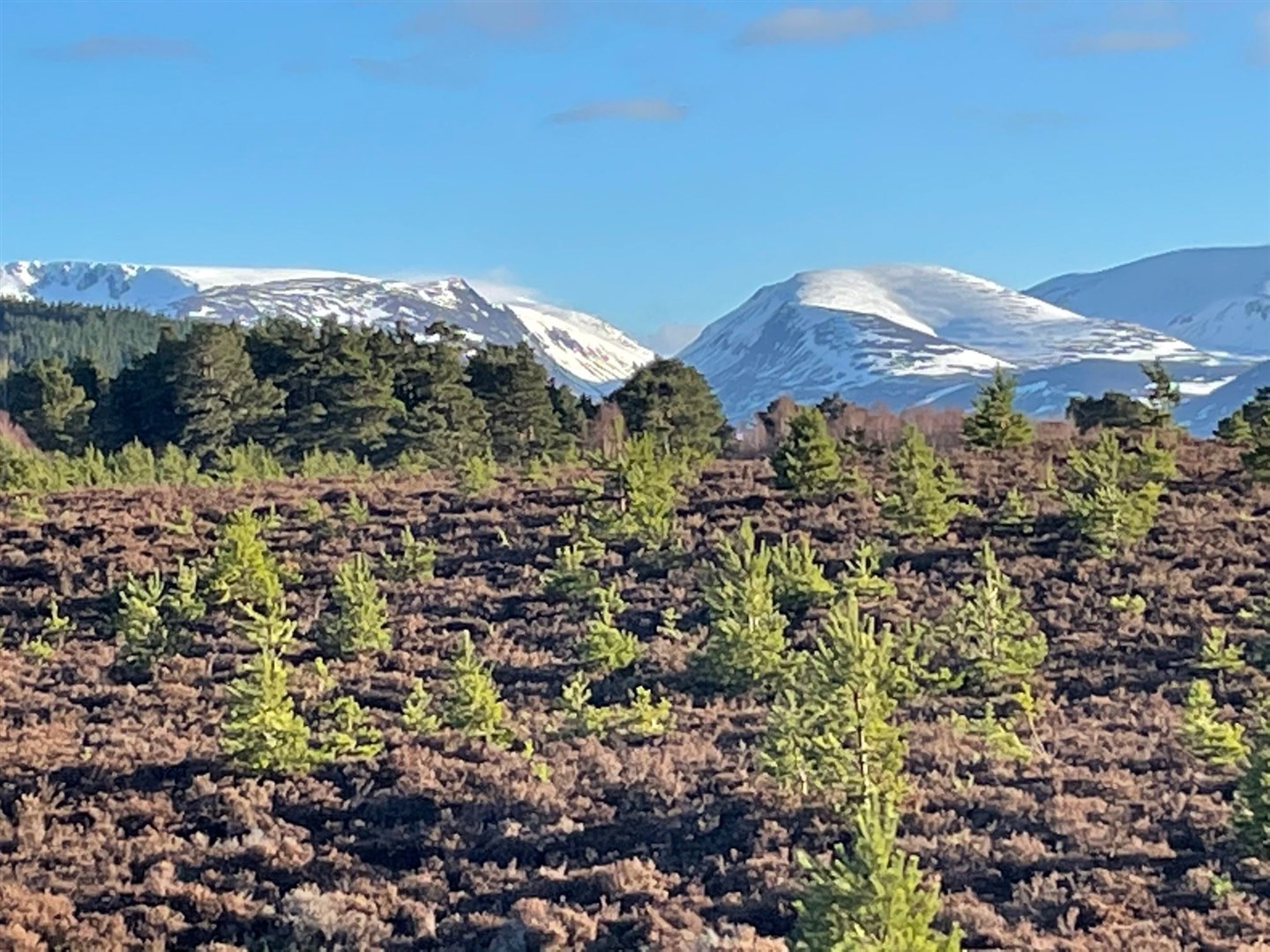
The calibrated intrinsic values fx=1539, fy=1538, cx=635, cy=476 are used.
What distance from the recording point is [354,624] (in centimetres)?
2405

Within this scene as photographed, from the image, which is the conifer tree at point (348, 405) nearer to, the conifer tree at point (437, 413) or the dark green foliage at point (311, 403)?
the dark green foliage at point (311, 403)

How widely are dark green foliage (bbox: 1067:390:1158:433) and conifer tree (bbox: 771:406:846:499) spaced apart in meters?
11.8

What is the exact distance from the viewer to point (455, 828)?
17.2 m

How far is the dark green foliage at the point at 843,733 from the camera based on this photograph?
16.5 meters

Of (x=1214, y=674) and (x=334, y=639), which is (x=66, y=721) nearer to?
(x=334, y=639)

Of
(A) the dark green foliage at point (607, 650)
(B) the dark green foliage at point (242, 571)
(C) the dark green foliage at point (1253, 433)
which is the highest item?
(C) the dark green foliage at point (1253, 433)

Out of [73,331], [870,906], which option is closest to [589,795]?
[870,906]

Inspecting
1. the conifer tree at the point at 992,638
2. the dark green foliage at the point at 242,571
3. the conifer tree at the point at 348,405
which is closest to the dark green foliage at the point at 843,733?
the conifer tree at the point at 992,638

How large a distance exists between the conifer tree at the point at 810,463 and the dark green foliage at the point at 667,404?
15332 millimetres

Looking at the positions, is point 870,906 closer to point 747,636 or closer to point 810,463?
point 747,636

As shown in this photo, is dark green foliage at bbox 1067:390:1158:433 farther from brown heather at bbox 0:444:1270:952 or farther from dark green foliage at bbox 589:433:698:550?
dark green foliage at bbox 589:433:698:550

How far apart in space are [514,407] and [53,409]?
15306 millimetres

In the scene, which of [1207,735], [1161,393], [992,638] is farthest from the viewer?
[1161,393]

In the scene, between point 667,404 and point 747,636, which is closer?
point 747,636
